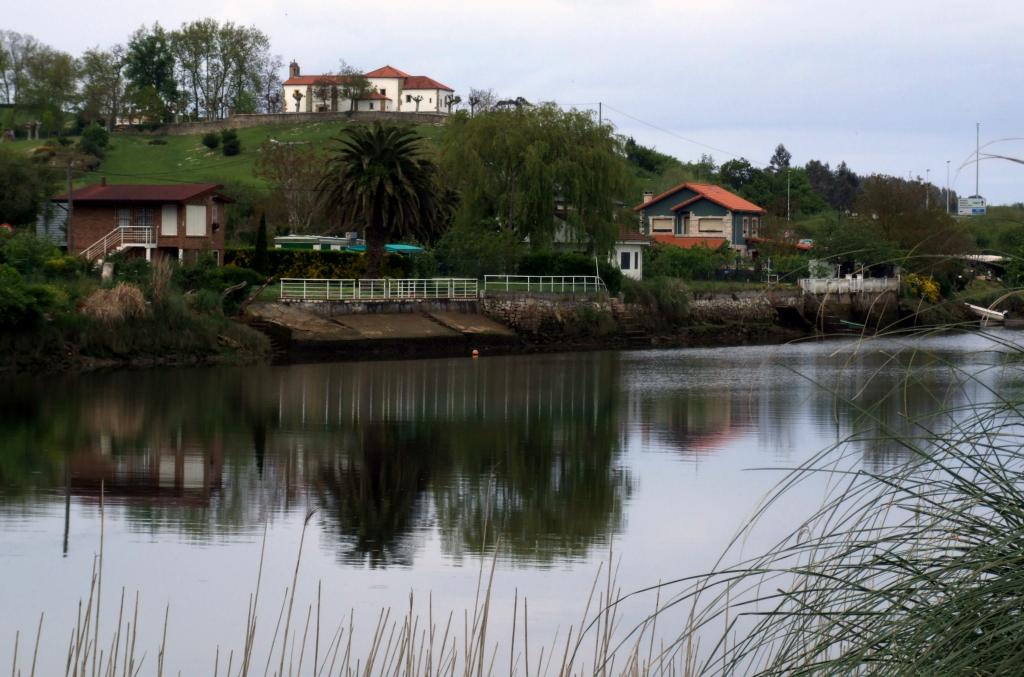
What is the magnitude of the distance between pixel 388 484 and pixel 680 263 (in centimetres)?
5257

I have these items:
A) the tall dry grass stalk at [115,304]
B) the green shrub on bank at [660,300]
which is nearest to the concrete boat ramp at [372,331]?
the tall dry grass stalk at [115,304]

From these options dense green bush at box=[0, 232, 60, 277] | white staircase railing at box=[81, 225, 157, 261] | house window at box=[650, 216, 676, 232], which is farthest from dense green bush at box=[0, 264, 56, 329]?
house window at box=[650, 216, 676, 232]

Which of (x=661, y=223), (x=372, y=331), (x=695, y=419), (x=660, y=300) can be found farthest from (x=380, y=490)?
(x=661, y=223)

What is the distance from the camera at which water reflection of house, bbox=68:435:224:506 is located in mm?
18172

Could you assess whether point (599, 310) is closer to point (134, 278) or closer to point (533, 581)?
point (134, 278)

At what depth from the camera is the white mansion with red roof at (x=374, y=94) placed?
12950cm

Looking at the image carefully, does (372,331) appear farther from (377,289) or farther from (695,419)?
(695,419)

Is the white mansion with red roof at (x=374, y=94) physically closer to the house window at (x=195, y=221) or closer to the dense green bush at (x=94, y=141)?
the dense green bush at (x=94, y=141)

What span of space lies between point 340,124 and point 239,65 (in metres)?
23.9

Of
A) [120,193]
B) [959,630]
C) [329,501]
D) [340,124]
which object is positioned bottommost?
[329,501]

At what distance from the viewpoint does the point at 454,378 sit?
37375 mm

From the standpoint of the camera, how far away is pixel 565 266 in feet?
189

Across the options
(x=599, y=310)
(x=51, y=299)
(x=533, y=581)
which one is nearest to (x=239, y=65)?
(x=599, y=310)

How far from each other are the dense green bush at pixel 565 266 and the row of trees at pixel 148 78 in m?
66.7
